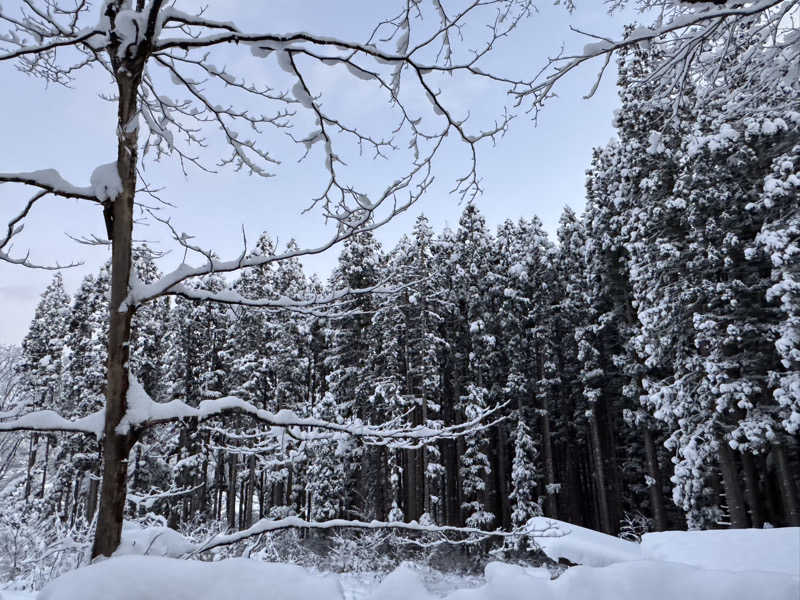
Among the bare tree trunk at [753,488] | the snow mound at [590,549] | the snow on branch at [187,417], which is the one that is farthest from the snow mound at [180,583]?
the bare tree trunk at [753,488]

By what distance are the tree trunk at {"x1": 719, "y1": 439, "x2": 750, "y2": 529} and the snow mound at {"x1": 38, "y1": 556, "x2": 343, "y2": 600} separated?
57.8 feet

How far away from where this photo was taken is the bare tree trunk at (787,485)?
539 inches

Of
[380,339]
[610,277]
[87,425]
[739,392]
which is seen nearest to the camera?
[87,425]

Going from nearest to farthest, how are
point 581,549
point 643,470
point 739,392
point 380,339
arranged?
point 581,549 → point 739,392 → point 643,470 → point 380,339

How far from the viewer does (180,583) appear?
1.01 metres

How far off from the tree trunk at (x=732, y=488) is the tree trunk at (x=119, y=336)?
17245mm

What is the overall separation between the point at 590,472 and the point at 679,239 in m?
18.8

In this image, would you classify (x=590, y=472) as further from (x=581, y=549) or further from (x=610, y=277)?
(x=581, y=549)

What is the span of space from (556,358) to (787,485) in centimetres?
1281

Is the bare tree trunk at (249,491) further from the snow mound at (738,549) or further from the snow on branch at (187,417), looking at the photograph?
the snow on branch at (187,417)

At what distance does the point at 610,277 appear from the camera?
868 inches

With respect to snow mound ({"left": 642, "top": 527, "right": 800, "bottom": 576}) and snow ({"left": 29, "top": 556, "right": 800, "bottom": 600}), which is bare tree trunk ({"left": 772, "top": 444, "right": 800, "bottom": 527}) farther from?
snow ({"left": 29, "top": 556, "right": 800, "bottom": 600})

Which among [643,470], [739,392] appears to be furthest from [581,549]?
[643,470]

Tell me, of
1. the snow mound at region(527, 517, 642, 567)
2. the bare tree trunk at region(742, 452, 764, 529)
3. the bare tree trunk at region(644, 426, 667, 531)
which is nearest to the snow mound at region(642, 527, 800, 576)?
the snow mound at region(527, 517, 642, 567)
